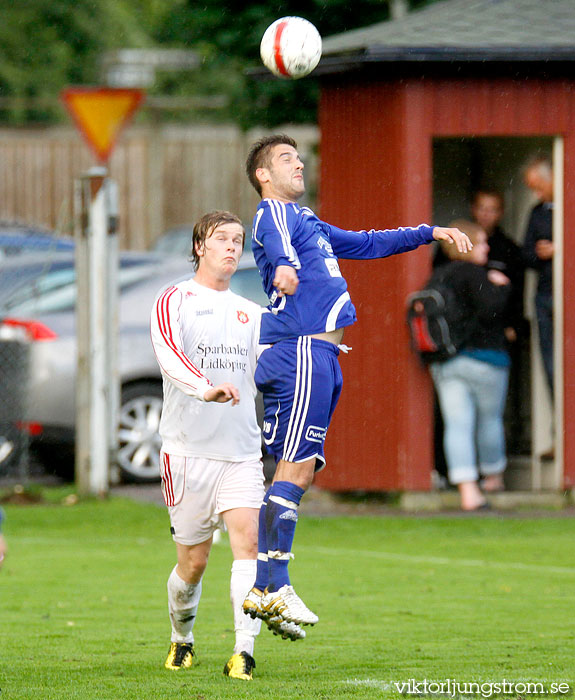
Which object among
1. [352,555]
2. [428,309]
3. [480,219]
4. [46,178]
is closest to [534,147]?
[480,219]

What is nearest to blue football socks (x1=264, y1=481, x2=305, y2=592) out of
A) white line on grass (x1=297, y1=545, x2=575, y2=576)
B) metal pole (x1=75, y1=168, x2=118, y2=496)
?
white line on grass (x1=297, y1=545, x2=575, y2=576)

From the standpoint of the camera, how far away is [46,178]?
29.8 m

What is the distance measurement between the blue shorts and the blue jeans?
588 centimetres

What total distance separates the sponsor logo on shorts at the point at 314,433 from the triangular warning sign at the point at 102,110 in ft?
27.1

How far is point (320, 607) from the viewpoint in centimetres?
864

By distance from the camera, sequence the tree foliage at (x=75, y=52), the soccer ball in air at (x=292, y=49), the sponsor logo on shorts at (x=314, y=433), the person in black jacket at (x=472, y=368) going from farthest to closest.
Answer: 1. the tree foliage at (x=75, y=52)
2. the person in black jacket at (x=472, y=368)
3. the soccer ball in air at (x=292, y=49)
4. the sponsor logo on shorts at (x=314, y=433)

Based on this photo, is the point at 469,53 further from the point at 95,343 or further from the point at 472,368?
the point at 95,343

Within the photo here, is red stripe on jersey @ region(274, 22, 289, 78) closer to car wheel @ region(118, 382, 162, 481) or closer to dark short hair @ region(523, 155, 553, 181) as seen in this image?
dark short hair @ region(523, 155, 553, 181)

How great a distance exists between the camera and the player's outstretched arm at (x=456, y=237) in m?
6.69

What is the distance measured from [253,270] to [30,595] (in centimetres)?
570

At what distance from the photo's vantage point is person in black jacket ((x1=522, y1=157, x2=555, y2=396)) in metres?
13.1

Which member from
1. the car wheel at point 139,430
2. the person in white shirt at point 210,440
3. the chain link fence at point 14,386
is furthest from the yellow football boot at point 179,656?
the car wheel at point 139,430

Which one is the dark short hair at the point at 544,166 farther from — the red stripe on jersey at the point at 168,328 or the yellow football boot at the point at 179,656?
the yellow football boot at the point at 179,656

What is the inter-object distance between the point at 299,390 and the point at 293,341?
0.72 feet
